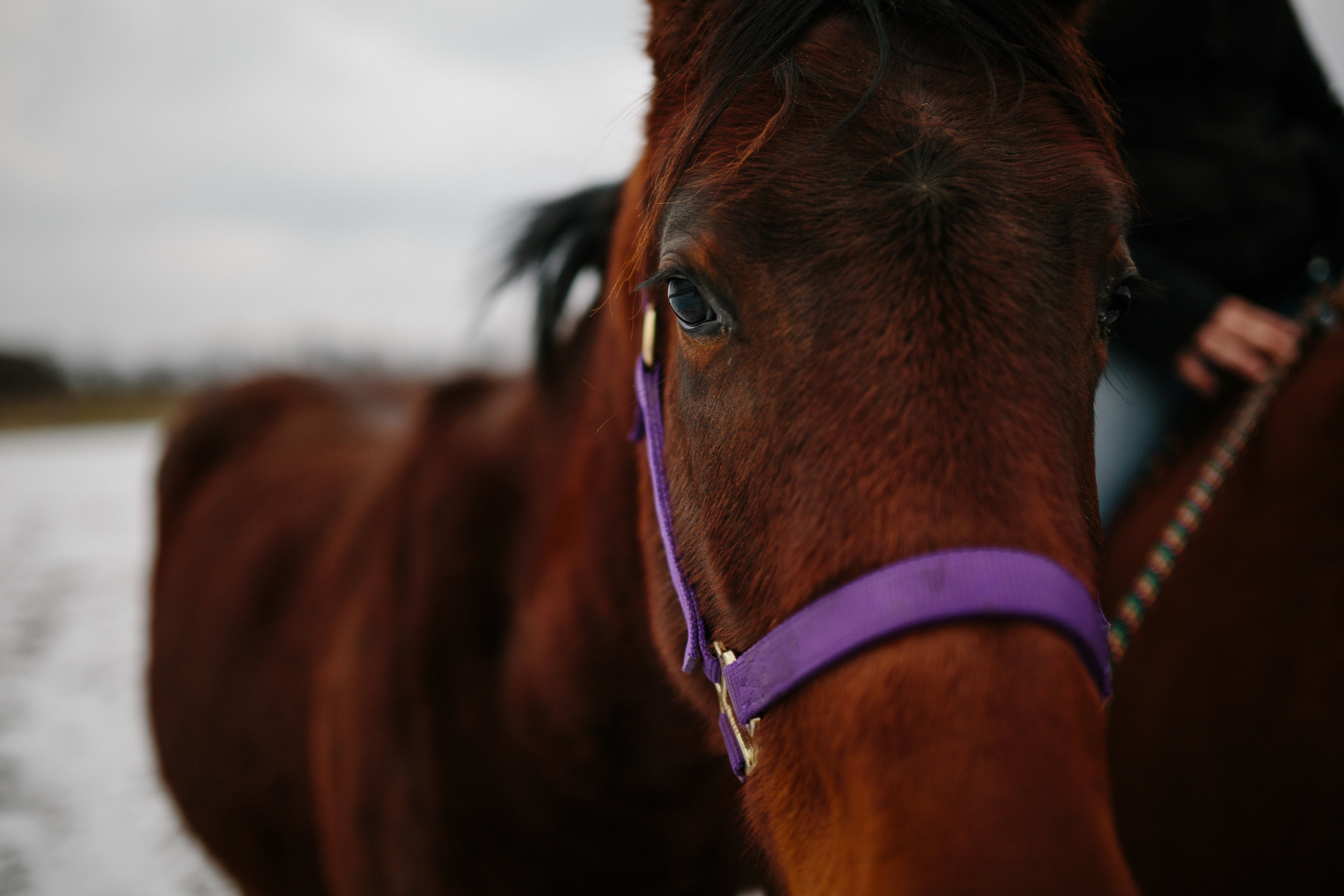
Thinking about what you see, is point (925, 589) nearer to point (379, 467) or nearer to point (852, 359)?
point (852, 359)

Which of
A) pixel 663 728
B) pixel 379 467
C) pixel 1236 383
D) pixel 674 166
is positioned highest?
pixel 674 166

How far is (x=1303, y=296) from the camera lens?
1.99m

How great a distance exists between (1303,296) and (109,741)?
22.1 feet

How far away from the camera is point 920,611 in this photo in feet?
2.59

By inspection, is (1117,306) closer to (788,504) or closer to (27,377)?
(788,504)

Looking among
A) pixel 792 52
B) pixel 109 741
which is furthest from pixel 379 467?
pixel 109 741

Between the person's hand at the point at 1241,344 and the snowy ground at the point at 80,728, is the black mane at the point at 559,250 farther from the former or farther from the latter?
the snowy ground at the point at 80,728

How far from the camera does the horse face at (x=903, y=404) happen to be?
0.75 m

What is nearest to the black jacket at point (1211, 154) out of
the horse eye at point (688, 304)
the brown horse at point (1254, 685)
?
the brown horse at point (1254, 685)

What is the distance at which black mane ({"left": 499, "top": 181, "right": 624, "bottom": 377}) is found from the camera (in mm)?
1936

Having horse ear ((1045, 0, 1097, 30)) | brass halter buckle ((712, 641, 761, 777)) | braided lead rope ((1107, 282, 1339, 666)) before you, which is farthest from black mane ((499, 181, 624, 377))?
braided lead rope ((1107, 282, 1339, 666))

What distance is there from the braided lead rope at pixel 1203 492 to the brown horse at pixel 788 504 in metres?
0.73

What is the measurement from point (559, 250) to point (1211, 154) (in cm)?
171

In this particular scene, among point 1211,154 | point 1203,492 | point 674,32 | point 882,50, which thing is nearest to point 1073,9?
point 882,50
